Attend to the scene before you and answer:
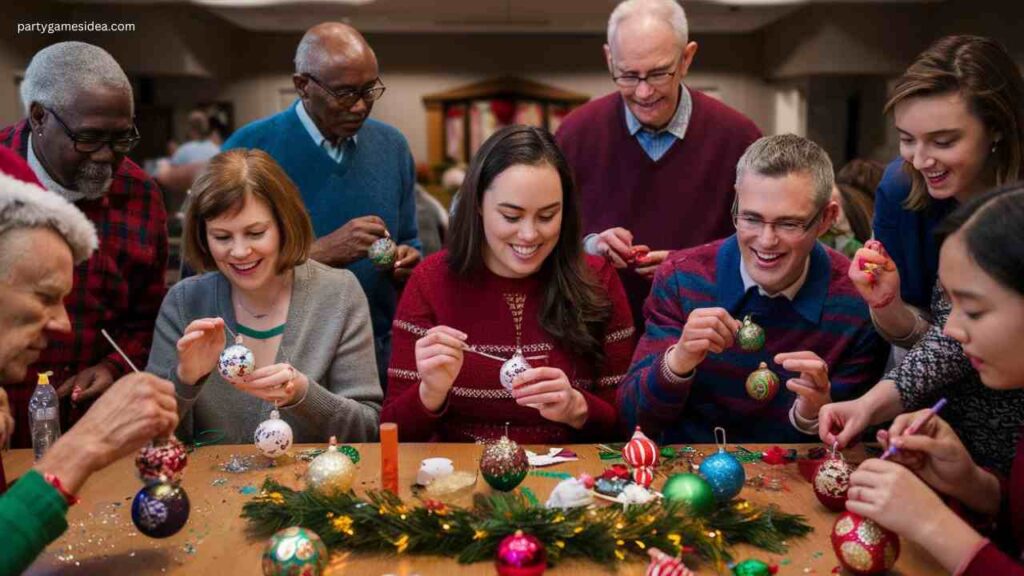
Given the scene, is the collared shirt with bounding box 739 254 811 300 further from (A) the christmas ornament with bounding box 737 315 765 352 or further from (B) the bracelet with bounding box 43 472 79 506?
(B) the bracelet with bounding box 43 472 79 506

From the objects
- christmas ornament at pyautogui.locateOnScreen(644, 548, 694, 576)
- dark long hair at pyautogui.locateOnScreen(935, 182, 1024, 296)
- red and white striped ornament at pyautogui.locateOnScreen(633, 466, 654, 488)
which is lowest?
christmas ornament at pyautogui.locateOnScreen(644, 548, 694, 576)

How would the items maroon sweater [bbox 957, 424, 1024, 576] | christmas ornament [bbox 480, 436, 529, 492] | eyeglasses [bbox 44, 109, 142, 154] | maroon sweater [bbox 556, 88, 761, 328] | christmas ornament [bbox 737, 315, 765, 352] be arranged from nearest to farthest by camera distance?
maroon sweater [bbox 957, 424, 1024, 576] → christmas ornament [bbox 480, 436, 529, 492] → christmas ornament [bbox 737, 315, 765, 352] → eyeglasses [bbox 44, 109, 142, 154] → maroon sweater [bbox 556, 88, 761, 328]

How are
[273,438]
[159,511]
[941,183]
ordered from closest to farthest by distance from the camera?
[159,511]
[273,438]
[941,183]

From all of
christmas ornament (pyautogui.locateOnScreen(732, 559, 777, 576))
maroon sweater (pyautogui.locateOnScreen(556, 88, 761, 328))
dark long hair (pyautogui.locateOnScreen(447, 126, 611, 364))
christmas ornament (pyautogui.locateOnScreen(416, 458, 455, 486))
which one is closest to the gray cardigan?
dark long hair (pyautogui.locateOnScreen(447, 126, 611, 364))

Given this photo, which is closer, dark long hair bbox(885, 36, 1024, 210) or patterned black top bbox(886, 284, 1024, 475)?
patterned black top bbox(886, 284, 1024, 475)

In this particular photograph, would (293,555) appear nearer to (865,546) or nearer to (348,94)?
(865,546)

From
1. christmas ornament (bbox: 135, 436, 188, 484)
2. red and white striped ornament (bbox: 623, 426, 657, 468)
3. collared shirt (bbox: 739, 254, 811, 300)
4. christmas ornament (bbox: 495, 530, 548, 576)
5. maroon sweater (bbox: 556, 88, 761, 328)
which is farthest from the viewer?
maroon sweater (bbox: 556, 88, 761, 328)

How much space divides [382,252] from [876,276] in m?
1.60

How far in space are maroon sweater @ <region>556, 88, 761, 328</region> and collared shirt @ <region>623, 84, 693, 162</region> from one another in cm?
2

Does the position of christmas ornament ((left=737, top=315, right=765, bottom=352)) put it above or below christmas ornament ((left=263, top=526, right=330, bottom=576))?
above

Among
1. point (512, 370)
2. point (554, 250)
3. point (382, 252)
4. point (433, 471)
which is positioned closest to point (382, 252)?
point (382, 252)

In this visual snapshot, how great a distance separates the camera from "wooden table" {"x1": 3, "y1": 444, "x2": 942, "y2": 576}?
70.5 inches

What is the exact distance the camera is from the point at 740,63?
37.2 feet

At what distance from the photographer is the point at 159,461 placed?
6.30ft
